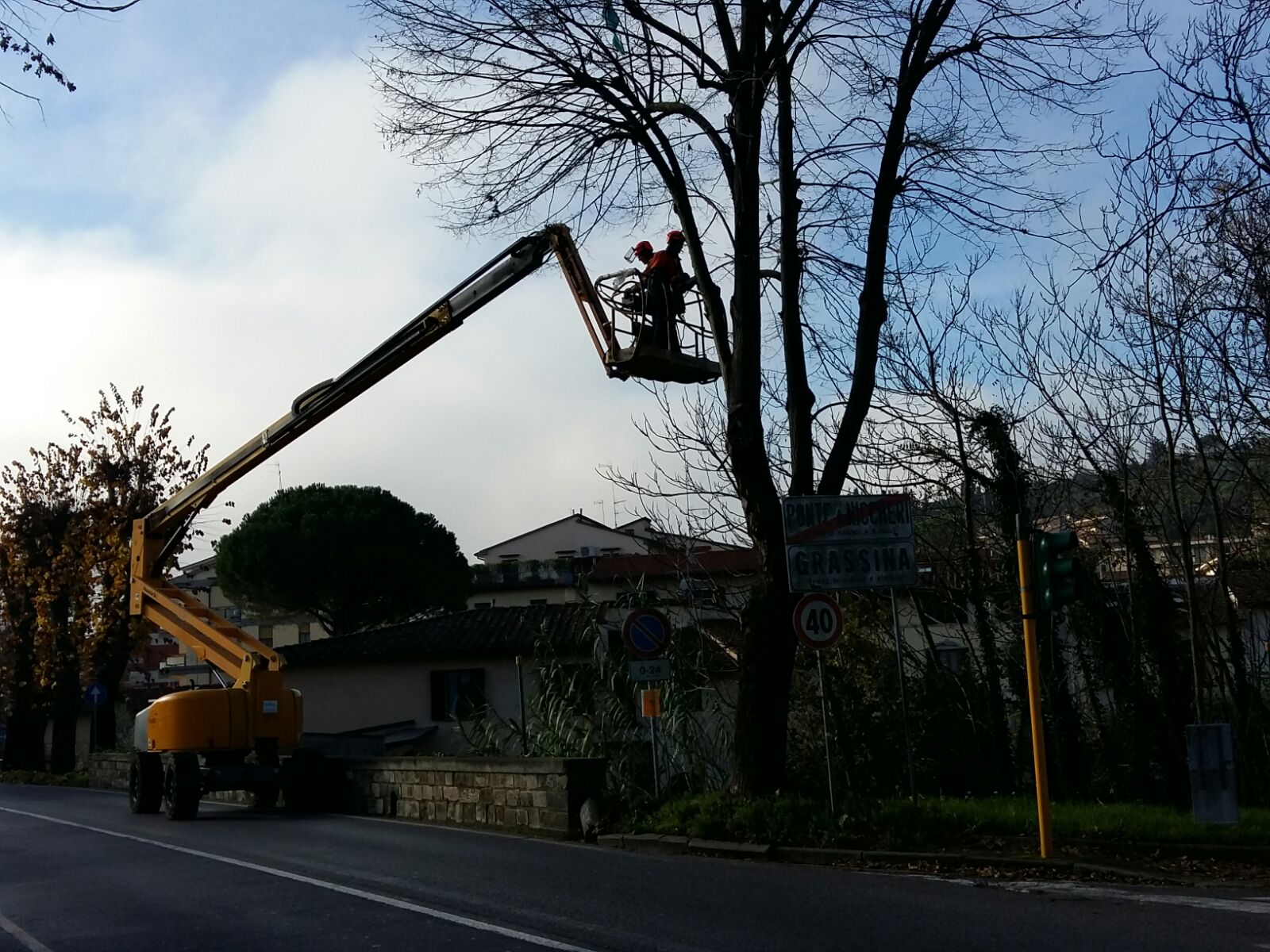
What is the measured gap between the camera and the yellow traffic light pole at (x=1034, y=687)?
1014cm

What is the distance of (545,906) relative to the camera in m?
9.07

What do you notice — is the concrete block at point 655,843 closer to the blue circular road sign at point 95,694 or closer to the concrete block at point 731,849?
the concrete block at point 731,849

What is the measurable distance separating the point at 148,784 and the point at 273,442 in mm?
5393

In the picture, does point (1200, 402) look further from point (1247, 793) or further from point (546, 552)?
point (546, 552)

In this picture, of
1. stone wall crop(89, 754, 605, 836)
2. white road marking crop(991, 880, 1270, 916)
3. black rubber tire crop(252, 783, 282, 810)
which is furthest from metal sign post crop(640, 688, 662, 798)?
black rubber tire crop(252, 783, 282, 810)

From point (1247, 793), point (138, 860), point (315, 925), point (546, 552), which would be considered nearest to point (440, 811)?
point (138, 860)

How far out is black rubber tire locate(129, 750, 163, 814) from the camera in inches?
779

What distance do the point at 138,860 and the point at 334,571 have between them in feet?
143

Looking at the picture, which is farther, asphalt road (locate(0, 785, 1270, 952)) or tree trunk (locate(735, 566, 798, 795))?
tree trunk (locate(735, 566, 798, 795))

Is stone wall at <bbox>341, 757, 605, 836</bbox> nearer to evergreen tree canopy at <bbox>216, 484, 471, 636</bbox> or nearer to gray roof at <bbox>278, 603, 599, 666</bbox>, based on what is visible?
gray roof at <bbox>278, 603, 599, 666</bbox>

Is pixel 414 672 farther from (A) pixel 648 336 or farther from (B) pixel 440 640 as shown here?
(A) pixel 648 336

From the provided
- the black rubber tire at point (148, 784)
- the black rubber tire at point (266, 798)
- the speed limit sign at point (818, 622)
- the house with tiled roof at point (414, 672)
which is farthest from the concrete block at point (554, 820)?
the house with tiled roof at point (414, 672)

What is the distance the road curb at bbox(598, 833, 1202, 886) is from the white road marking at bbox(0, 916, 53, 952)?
17.9 feet

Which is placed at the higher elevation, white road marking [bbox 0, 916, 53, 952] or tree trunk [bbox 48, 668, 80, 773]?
tree trunk [bbox 48, 668, 80, 773]
